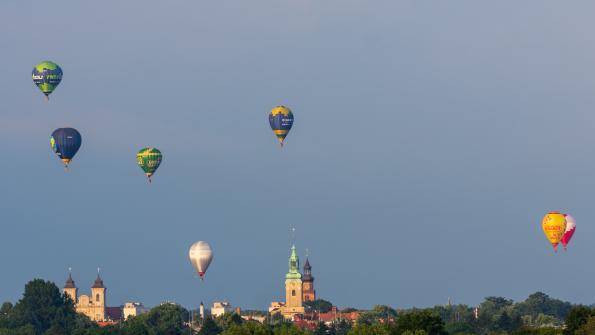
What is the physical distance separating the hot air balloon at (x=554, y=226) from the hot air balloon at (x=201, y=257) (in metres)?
41.8

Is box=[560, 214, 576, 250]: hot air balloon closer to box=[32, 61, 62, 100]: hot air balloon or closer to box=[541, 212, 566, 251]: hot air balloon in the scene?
box=[541, 212, 566, 251]: hot air balloon

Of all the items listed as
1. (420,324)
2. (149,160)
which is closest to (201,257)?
(149,160)

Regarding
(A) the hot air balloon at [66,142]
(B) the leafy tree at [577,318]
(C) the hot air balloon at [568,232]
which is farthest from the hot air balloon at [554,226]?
(A) the hot air balloon at [66,142]

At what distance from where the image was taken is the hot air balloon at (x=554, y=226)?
17550cm

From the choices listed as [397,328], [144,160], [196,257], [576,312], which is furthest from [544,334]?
[196,257]

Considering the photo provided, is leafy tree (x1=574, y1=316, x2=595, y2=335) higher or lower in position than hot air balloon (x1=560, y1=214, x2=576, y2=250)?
lower

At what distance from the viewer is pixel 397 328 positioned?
14788cm

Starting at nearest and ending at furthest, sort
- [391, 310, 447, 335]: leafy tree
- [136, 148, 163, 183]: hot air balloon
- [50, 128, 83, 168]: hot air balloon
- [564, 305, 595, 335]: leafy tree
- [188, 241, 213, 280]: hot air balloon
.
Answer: [564, 305, 595, 335]: leafy tree → [391, 310, 447, 335]: leafy tree → [50, 128, 83, 168]: hot air balloon → [136, 148, 163, 183]: hot air balloon → [188, 241, 213, 280]: hot air balloon

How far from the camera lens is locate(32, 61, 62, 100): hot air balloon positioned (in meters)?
156

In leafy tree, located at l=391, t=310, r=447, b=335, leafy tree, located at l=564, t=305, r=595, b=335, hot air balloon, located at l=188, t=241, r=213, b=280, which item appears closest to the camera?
leafy tree, located at l=564, t=305, r=595, b=335

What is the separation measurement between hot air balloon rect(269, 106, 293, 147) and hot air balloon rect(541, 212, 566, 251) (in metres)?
31.8

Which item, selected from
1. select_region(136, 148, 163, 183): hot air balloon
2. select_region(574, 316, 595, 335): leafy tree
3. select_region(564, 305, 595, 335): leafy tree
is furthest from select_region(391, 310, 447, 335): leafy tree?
select_region(136, 148, 163, 183): hot air balloon

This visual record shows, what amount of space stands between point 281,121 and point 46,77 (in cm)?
2285

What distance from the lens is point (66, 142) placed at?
523ft
